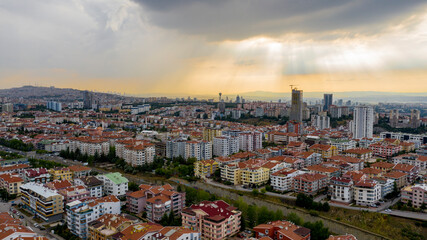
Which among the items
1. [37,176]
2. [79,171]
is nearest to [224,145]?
[79,171]

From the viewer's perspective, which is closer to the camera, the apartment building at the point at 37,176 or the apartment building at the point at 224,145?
the apartment building at the point at 37,176

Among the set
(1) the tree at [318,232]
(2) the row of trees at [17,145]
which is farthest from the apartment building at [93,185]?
(2) the row of trees at [17,145]

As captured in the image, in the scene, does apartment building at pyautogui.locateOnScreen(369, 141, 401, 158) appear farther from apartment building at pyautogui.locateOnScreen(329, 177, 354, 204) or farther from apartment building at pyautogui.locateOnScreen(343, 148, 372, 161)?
apartment building at pyautogui.locateOnScreen(329, 177, 354, 204)

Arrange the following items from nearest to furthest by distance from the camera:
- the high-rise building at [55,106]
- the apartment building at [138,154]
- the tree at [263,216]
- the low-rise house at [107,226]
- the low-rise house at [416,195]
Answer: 1. the low-rise house at [107,226]
2. the tree at [263,216]
3. the low-rise house at [416,195]
4. the apartment building at [138,154]
5. the high-rise building at [55,106]

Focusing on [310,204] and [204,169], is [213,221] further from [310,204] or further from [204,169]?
[204,169]

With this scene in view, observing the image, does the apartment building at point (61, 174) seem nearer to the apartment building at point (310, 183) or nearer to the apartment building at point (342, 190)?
the apartment building at point (310, 183)

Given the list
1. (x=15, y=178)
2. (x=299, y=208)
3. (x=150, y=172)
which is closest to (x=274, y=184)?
(x=299, y=208)
